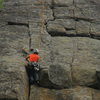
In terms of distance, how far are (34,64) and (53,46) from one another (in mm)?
3925

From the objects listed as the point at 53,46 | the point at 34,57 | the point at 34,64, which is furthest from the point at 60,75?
the point at 53,46

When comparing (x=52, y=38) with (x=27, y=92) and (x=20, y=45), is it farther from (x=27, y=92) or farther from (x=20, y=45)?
(x=27, y=92)

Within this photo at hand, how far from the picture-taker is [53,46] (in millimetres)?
25375

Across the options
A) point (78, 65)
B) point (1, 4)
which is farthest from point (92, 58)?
point (1, 4)

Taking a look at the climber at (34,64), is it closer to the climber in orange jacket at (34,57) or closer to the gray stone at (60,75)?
the climber in orange jacket at (34,57)

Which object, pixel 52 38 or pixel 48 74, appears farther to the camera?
pixel 52 38

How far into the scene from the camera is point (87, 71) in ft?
73.3

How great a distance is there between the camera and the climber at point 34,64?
70.9 ft

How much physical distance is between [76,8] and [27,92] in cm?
1261

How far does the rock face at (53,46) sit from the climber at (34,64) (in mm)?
347

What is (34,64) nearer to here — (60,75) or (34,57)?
(34,57)

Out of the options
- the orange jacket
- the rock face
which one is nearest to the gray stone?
the rock face

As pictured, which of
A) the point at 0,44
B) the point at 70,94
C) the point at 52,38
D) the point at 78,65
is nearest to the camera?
the point at 70,94

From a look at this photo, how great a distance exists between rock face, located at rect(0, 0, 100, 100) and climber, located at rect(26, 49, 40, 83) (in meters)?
0.35
